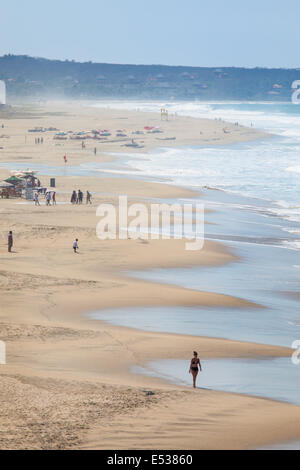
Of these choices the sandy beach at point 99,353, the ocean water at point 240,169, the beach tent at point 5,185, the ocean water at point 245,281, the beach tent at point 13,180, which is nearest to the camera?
the sandy beach at point 99,353

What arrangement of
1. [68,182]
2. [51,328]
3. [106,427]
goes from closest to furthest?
[106,427], [51,328], [68,182]

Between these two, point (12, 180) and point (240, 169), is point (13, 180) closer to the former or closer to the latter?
point (12, 180)

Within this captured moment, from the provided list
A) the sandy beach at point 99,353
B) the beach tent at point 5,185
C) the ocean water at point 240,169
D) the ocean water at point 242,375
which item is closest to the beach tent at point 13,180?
the beach tent at point 5,185

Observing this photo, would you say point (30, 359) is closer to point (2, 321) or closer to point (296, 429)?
point (2, 321)

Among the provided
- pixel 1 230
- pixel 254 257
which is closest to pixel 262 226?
pixel 254 257

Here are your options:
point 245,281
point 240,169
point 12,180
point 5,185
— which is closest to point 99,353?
point 245,281

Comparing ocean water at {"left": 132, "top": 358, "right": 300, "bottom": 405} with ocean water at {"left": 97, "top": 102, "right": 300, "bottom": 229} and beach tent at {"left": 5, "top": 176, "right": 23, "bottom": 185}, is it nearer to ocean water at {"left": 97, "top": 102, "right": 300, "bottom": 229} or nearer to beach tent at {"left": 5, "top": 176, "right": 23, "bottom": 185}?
ocean water at {"left": 97, "top": 102, "right": 300, "bottom": 229}

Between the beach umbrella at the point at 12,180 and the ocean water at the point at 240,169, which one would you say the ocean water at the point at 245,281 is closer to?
the ocean water at the point at 240,169

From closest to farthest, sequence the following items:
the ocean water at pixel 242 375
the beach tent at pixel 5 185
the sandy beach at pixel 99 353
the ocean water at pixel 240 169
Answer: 1. the sandy beach at pixel 99 353
2. the ocean water at pixel 242 375
3. the beach tent at pixel 5 185
4. the ocean water at pixel 240 169

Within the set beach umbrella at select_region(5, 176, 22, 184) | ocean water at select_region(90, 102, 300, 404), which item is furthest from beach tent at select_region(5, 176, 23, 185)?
ocean water at select_region(90, 102, 300, 404)
